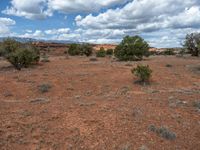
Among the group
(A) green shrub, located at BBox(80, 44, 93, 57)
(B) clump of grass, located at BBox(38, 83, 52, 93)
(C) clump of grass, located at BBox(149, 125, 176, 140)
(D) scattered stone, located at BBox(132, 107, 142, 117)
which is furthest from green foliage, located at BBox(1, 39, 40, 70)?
(A) green shrub, located at BBox(80, 44, 93, 57)

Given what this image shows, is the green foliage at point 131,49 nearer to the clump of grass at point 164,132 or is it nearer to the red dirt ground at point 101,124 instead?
the red dirt ground at point 101,124

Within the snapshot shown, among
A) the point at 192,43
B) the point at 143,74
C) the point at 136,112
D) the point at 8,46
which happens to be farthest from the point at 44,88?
the point at 192,43

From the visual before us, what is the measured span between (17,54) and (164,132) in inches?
845

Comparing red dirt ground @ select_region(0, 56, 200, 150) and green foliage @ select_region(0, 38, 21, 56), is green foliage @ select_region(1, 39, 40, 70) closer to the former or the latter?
green foliage @ select_region(0, 38, 21, 56)

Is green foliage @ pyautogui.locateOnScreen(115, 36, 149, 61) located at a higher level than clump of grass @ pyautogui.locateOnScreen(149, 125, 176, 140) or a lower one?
higher

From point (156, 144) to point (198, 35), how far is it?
4070 cm

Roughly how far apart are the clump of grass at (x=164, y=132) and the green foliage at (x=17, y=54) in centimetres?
2053

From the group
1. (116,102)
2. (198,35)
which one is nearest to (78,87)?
(116,102)

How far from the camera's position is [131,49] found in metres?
38.2

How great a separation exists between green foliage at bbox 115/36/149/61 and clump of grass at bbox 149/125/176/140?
2926 centimetres

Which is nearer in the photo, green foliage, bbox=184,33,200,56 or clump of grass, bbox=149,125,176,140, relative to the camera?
clump of grass, bbox=149,125,176,140

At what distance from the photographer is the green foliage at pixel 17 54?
27219mm

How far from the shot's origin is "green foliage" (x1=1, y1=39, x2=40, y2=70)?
27219mm

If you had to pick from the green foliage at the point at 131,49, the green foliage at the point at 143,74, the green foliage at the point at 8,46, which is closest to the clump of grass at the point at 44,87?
the green foliage at the point at 143,74
